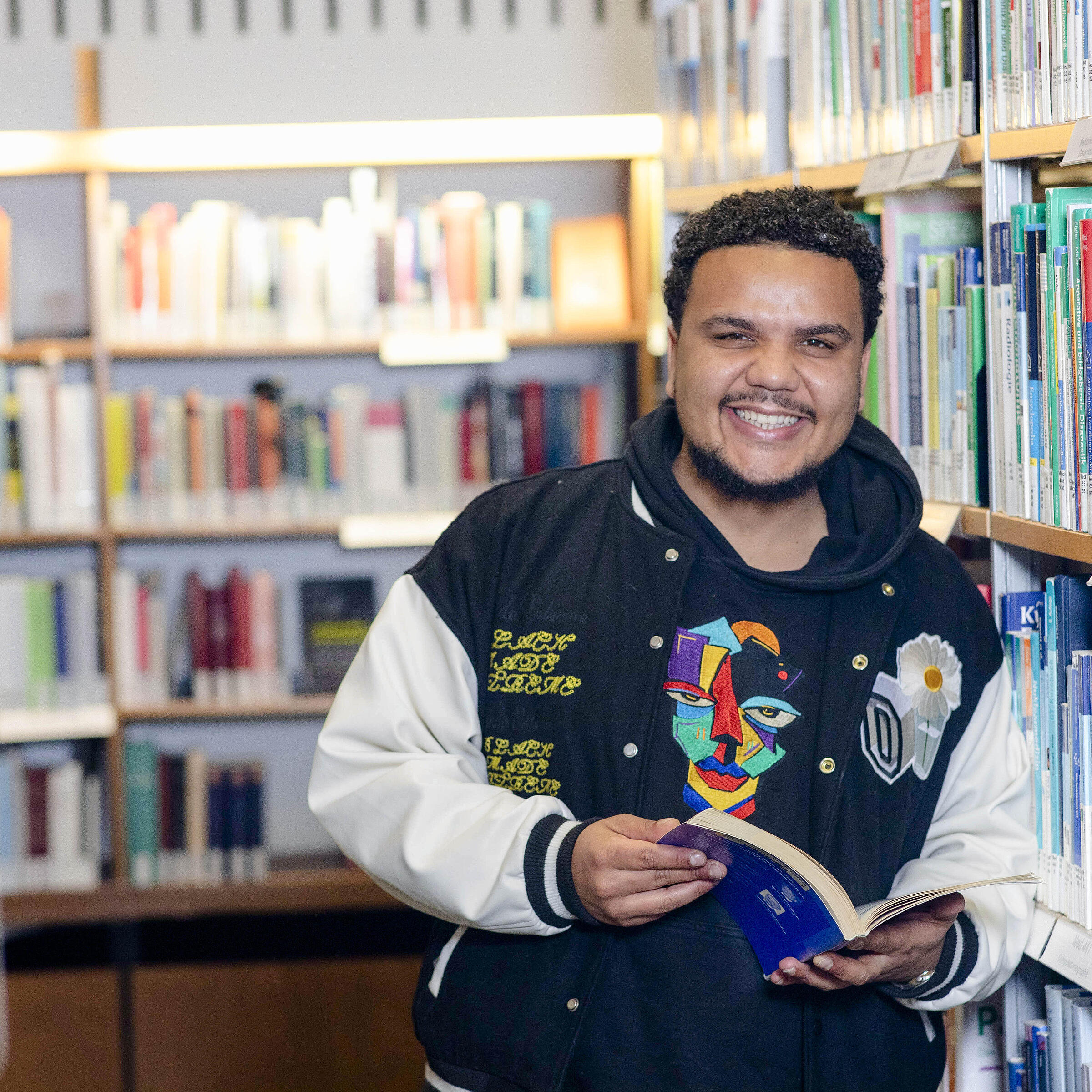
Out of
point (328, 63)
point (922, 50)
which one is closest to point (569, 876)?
point (922, 50)

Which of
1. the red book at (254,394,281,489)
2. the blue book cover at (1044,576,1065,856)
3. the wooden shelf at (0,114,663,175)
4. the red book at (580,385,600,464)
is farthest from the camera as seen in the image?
the red book at (580,385,600,464)

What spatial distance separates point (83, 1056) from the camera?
3.14 m

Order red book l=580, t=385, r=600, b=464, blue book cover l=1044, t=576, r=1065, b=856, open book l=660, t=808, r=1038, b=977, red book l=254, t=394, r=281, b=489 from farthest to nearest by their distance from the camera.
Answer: red book l=580, t=385, r=600, b=464 < red book l=254, t=394, r=281, b=489 < blue book cover l=1044, t=576, r=1065, b=856 < open book l=660, t=808, r=1038, b=977

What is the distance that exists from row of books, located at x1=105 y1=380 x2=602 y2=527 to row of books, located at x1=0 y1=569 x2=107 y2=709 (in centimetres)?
23

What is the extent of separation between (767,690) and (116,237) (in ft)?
7.71

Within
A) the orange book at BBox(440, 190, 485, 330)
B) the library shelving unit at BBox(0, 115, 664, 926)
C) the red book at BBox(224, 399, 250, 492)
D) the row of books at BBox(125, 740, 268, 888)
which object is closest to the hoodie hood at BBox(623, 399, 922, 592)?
the library shelving unit at BBox(0, 115, 664, 926)

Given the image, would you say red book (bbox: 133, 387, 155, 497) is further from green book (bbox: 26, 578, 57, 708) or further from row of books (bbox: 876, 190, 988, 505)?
row of books (bbox: 876, 190, 988, 505)

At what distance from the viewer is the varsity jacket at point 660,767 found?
1.30 m

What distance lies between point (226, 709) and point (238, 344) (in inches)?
34.7

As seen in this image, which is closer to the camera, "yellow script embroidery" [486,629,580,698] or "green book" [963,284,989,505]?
"yellow script embroidery" [486,629,580,698]

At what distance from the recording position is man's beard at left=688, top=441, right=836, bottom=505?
1399mm

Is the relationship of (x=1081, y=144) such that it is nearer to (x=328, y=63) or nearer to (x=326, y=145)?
(x=326, y=145)

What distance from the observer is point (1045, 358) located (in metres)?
1.38

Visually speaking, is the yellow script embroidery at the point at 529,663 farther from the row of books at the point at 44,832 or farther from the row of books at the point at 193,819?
the row of books at the point at 44,832
